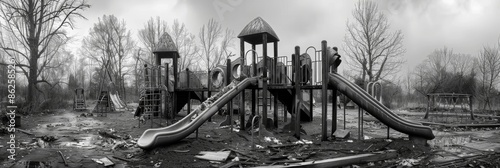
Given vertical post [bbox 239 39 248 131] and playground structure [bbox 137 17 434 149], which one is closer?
playground structure [bbox 137 17 434 149]

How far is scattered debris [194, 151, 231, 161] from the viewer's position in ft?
25.4

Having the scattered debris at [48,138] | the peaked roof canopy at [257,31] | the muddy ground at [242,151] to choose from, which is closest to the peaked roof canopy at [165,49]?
the peaked roof canopy at [257,31]

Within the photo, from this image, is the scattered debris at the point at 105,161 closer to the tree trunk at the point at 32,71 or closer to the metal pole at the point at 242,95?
the metal pole at the point at 242,95

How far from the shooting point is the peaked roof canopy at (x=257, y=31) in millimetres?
13164

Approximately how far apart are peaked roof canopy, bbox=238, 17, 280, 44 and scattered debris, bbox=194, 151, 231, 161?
6.60 m

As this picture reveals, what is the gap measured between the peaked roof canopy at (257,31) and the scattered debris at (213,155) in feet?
21.6

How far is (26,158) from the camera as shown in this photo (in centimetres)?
795

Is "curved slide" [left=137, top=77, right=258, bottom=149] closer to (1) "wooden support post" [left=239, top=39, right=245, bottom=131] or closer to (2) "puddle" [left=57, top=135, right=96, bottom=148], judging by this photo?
(1) "wooden support post" [left=239, top=39, right=245, bottom=131]

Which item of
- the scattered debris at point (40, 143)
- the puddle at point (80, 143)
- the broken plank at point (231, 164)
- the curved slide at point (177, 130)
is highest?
the curved slide at point (177, 130)

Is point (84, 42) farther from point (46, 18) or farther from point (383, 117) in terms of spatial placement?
point (383, 117)

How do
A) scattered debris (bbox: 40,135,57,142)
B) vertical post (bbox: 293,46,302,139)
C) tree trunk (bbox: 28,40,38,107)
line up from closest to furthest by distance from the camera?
scattered debris (bbox: 40,135,57,142) < vertical post (bbox: 293,46,302,139) < tree trunk (bbox: 28,40,38,107)

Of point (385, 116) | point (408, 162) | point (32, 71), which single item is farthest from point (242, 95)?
point (32, 71)

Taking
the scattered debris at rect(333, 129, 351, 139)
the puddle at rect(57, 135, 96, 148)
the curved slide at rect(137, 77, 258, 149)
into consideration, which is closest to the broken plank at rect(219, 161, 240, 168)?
the curved slide at rect(137, 77, 258, 149)

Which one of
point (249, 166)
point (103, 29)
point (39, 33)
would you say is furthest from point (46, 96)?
point (249, 166)
